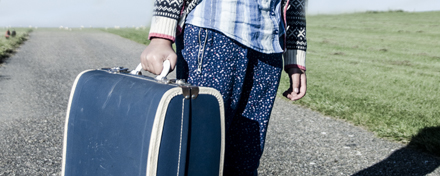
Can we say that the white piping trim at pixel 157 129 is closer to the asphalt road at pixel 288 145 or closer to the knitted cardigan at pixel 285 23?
the knitted cardigan at pixel 285 23

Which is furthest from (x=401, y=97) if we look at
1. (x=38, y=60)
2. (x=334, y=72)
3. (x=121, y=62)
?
(x=38, y=60)

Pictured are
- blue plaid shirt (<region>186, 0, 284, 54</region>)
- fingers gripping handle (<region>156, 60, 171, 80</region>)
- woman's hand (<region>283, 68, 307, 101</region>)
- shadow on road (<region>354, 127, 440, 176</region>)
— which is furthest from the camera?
shadow on road (<region>354, 127, 440, 176</region>)

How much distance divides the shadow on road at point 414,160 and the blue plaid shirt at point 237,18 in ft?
7.11

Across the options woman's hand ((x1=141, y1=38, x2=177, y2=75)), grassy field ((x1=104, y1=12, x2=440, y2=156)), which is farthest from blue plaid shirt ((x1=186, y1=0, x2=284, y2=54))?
grassy field ((x1=104, y1=12, x2=440, y2=156))

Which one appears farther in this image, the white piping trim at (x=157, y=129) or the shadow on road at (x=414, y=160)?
the shadow on road at (x=414, y=160)

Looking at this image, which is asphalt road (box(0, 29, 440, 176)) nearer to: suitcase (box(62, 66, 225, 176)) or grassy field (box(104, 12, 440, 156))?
grassy field (box(104, 12, 440, 156))

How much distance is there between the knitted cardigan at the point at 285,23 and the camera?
4.65 feet

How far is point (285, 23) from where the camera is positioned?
168 centimetres

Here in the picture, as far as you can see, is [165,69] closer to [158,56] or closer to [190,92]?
[158,56]

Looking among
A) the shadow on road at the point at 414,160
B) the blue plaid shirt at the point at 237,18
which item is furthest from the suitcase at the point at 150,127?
the shadow on road at the point at 414,160

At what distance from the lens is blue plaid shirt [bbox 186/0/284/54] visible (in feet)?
4.75

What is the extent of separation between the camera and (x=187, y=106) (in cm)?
120

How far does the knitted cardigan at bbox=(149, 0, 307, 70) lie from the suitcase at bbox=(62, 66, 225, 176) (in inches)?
7.3

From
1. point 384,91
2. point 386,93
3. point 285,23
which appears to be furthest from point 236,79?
point 384,91
